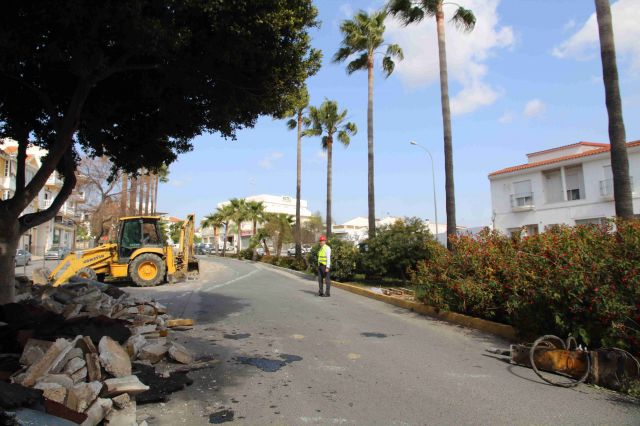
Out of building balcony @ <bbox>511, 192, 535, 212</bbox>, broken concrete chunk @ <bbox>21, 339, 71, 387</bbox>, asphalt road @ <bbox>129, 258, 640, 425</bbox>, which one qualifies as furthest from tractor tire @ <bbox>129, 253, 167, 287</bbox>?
building balcony @ <bbox>511, 192, 535, 212</bbox>

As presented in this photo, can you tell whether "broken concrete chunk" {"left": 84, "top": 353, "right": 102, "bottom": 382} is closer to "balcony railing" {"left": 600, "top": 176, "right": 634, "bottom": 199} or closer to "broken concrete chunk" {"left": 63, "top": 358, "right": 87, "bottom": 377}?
"broken concrete chunk" {"left": 63, "top": 358, "right": 87, "bottom": 377}

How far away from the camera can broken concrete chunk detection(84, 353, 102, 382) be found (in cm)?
457

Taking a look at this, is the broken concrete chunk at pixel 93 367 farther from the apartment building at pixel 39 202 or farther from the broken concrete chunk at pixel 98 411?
the apartment building at pixel 39 202

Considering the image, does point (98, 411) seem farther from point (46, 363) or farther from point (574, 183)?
point (574, 183)

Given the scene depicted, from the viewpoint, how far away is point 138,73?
26.2ft

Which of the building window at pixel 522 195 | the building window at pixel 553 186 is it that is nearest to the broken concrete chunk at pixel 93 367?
the building window at pixel 553 186

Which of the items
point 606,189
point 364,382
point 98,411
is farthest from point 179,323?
point 606,189

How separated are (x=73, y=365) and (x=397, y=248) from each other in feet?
39.7

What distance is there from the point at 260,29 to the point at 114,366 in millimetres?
4604

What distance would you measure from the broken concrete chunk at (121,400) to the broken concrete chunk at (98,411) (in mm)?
120

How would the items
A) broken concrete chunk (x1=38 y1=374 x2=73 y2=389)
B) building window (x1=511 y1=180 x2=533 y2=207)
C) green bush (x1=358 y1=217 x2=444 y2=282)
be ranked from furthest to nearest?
building window (x1=511 y1=180 x2=533 y2=207) < green bush (x1=358 y1=217 x2=444 y2=282) < broken concrete chunk (x1=38 y1=374 x2=73 y2=389)

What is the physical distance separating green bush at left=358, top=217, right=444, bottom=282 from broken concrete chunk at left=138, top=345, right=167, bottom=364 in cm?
1057

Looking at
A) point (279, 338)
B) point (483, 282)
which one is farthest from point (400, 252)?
point (279, 338)

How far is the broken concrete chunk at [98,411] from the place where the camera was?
3.81 m
